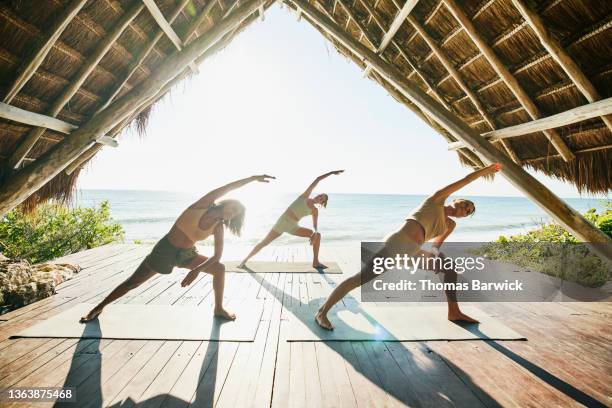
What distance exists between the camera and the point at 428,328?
2.76 metres

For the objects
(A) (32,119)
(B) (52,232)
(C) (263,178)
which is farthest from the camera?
(B) (52,232)

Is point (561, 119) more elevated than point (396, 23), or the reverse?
point (396, 23)

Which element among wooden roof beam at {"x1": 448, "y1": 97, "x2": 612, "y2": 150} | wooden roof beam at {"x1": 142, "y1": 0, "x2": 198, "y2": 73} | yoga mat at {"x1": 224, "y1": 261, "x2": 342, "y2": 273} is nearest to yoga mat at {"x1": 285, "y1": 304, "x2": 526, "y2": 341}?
yoga mat at {"x1": 224, "y1": 261, "x2": 342, "y2": 273}

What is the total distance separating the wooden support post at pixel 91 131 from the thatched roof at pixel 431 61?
34cm

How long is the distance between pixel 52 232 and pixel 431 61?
29.9 feet

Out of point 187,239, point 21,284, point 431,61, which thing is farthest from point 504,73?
point 21,284

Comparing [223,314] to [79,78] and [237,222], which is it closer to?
[237,222]

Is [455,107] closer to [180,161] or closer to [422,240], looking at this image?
[422,240]

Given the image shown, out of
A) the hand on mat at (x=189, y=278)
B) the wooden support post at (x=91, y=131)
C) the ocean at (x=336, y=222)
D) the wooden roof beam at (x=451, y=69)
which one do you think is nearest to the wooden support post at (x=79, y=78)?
the wooden support post at (x=91, y=131)

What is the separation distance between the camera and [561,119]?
10.4 ft

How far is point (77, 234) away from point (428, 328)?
854 centimetres

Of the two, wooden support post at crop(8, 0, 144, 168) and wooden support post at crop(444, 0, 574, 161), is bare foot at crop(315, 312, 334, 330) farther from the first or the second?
wooden support post at crop(8, 0, 144, 168)

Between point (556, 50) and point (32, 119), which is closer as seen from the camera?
point (556, 50)

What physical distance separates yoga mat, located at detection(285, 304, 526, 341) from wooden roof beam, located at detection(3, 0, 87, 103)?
3614 mm
